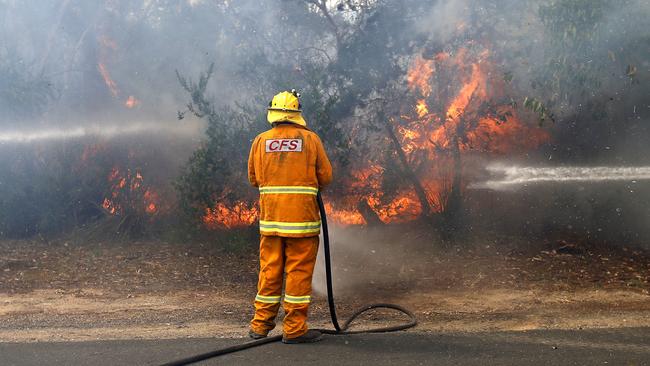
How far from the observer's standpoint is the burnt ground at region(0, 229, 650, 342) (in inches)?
238

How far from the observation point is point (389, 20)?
9766 mm

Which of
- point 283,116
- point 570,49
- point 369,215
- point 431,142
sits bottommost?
point 369,215

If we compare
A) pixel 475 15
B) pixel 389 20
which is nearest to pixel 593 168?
pixel 475 15

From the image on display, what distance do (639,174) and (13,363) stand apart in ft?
27.5

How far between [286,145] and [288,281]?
41.4 inches

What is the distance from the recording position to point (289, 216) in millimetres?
5121

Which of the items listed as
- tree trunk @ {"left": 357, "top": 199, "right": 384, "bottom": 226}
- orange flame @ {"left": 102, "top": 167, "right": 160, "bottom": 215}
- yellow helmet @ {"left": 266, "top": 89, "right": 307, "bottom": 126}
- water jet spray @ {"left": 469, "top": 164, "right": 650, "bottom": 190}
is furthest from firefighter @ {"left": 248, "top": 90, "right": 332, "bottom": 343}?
orange flame @ {"left": 102, "top": 167, "right": 160, "bottom": 215}

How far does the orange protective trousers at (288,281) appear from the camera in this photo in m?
5.11

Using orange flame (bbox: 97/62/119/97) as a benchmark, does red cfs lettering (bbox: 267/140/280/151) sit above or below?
below

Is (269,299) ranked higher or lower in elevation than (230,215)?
lower

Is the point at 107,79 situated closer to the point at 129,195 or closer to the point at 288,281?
the point at 129,195

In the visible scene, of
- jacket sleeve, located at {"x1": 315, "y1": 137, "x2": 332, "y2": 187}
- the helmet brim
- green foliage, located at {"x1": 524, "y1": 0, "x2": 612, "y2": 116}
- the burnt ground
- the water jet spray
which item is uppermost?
green foliage, located at {"x1": 524, "y1": 0, "x2": 612, "y2": 116}

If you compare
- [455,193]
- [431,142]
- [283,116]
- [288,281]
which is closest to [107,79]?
[431,142]

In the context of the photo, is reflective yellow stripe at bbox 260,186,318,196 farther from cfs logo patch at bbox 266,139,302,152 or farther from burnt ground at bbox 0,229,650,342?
burnt ground at bbox 0,229,650,342
